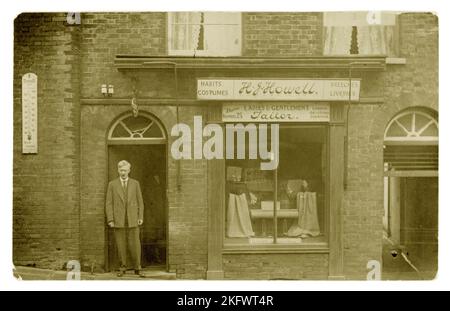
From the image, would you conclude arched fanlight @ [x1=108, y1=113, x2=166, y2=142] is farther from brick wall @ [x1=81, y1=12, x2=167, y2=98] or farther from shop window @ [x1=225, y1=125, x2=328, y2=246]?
shop window @ [x1=225, y1=125, x2=328, y2=246]

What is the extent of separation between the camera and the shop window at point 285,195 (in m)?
7.23

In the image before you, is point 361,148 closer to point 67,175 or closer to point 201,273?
point 201,273

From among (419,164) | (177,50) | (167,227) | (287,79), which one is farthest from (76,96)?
(419,164)

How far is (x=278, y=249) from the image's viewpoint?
7305mm

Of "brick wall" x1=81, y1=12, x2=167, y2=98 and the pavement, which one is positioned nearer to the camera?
the pavement

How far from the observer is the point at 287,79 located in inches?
274

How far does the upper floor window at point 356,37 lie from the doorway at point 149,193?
2928 mm

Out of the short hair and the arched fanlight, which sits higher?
the arched fanlight

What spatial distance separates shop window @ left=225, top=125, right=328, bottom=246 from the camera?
7.23 meters

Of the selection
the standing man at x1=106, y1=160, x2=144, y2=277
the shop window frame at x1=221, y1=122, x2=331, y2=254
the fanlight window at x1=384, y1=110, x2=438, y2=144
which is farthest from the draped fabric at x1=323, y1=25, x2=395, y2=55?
the standing man at x1=106, y1=160, x2=144, y2=277

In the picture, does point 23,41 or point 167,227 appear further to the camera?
point 167,227

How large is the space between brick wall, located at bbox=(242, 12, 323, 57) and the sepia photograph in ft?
0.06

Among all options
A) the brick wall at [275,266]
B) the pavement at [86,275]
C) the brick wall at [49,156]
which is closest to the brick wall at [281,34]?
the brick wall at [49,156]

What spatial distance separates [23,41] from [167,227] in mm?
3211
